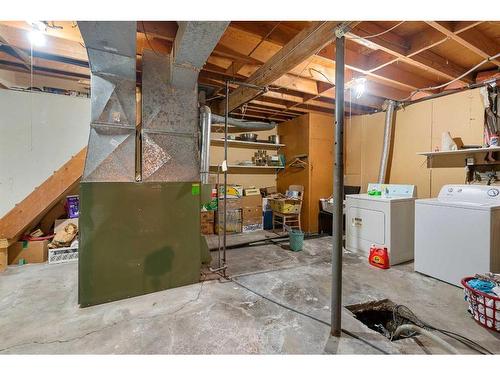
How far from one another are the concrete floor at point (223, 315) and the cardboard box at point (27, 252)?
264 mm

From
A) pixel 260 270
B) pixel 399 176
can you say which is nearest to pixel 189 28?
pixel 260 270

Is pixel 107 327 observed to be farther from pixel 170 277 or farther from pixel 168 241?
pixel 168 241

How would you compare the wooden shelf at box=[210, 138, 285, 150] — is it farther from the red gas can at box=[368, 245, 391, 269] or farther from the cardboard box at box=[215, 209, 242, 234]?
the red gas can at box=[368, 245, 391, 269]

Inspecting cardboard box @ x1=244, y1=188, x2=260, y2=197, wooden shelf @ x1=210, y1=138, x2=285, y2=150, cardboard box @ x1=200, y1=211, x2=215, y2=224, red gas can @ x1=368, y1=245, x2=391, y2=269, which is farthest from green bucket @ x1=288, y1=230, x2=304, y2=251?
wooden shelf @ x1=210, y1=138, x2=285, y2=150

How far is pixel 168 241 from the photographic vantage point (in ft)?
7.95

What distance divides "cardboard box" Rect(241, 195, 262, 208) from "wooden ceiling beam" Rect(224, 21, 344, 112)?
2.44 metres

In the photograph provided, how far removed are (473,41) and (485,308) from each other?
2549mm

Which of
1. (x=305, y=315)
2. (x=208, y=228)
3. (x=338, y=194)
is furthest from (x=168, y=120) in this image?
(x=208, y=228)

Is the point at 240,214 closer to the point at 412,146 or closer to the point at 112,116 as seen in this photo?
the point at 112,116

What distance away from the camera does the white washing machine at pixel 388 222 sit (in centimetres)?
307

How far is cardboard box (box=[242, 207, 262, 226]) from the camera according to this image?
503 cm

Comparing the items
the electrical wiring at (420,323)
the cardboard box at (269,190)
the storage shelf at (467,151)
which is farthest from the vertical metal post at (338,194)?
the cardboard box at (269,190)
